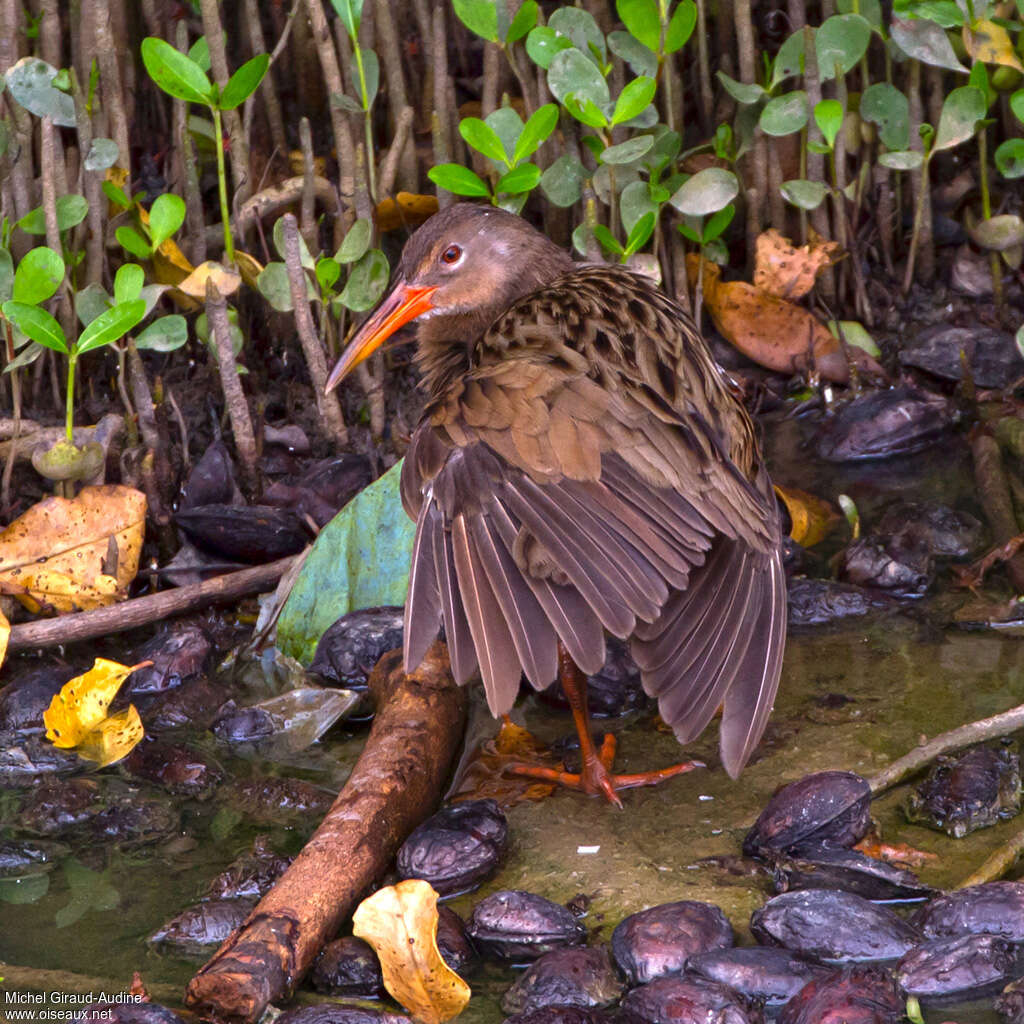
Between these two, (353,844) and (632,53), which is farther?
(632,53)

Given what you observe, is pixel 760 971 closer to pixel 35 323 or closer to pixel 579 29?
pixel 35 323

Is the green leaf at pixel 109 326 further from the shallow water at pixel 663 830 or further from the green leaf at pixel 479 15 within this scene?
the green leaf at pixel 479 15

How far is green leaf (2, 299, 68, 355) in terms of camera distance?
3.72 meters

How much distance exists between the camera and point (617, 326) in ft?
11.8

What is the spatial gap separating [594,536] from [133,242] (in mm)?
1883

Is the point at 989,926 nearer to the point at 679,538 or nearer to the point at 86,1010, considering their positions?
the point at 679,538

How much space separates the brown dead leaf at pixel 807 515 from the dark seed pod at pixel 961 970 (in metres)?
1.86

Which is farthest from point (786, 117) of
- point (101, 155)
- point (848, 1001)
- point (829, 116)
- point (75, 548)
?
point (848, 1001)

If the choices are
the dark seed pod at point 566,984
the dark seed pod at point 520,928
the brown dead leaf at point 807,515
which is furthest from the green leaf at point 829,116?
the dark seed pod at point 566,984

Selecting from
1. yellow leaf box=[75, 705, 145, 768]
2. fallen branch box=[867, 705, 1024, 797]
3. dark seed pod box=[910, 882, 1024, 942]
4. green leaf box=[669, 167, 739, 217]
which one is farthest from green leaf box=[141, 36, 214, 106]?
dark seed pod box=[910, 882, 1024, 942]

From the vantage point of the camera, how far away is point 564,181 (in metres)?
4.55

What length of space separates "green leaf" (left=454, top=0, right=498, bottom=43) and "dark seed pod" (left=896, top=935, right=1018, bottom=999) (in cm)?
289

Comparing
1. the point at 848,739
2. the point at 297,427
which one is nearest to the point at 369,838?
the point at 848,739

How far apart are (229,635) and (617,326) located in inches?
55.5
